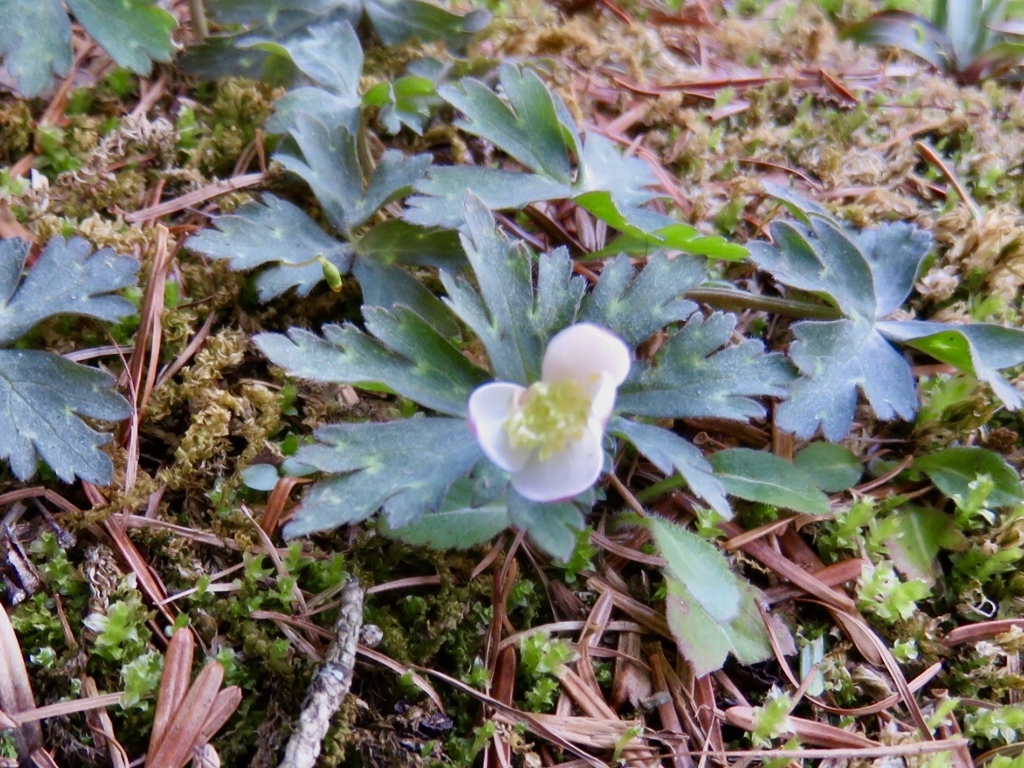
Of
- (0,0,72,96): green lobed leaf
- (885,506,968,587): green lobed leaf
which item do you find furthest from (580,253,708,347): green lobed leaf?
(0,0,72,96): green lobed leaf

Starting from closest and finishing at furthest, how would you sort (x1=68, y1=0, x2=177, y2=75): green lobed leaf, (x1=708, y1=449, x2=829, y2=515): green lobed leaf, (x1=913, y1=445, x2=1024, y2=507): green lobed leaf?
(x1=708, y1=449, x2=829, y2=515): green lobed leaf, (x1=913, y1=445, x2=1024, y2=507): green lobed leaf, (x1=68, y1=0, x2=177, y2=75): green lobed leaf

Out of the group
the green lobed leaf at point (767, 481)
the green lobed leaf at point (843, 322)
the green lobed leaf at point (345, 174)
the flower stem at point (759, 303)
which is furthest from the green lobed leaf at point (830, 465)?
the green lobed leaf at point (345, 174)

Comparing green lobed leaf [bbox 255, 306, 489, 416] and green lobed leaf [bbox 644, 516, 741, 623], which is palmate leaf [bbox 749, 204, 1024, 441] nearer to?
green lobed leaf [bbox 644, 516, 741, 623]

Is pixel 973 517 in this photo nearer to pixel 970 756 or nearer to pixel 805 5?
pixel 970 756

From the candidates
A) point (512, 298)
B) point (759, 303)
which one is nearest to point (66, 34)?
point (512, 298)

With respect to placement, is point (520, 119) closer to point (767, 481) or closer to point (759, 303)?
point (759, 303)

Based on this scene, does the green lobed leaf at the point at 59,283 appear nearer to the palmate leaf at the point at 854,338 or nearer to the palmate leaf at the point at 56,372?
the palmate leaf at the point at 56,372

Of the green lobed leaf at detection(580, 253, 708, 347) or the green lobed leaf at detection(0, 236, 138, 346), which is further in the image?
the green lobed leaf at detection(0, 236, 138, 346)
